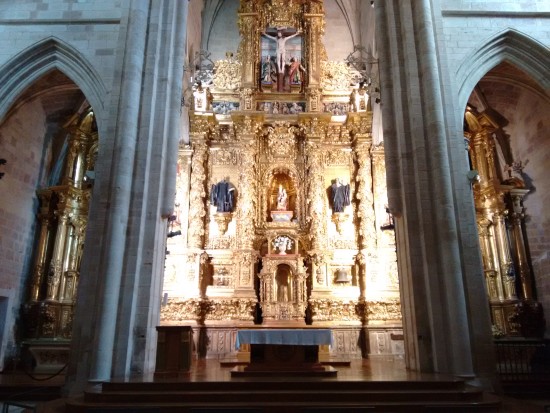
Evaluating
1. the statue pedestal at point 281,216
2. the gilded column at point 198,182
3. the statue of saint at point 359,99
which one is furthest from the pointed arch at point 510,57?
the gilded column at point 198,182

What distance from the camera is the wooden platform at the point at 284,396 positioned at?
6863mm

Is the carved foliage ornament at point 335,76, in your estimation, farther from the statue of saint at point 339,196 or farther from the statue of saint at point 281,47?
the statue of saint at point 339,196

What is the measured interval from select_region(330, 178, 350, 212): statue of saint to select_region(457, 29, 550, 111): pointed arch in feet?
23.9

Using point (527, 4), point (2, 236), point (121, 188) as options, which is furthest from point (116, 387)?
point (527, 4)

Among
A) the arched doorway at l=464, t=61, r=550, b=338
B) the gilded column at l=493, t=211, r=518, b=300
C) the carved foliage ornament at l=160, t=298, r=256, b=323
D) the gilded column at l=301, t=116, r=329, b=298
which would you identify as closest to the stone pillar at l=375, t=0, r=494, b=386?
the arched doorway at l=464, t=61, r=550, b=338

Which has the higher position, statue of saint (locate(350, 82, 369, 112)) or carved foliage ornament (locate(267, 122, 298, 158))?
statue of saint (locate(350, 82, 369, 112))

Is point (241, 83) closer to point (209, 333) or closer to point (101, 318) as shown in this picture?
point (209, 333)

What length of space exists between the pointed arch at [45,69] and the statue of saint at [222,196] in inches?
289

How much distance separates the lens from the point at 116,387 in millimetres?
7660

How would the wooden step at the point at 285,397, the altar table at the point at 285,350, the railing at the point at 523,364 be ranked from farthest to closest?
1. the railing at the point at 523,364
2. the altar table at the point at 285,350
3. the wooden step at the point at 285,397

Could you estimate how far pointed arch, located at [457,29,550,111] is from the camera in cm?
1123

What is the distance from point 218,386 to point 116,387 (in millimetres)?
1655

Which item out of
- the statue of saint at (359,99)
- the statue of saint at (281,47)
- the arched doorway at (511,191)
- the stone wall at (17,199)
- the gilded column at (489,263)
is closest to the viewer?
the stone wall at (17,199)

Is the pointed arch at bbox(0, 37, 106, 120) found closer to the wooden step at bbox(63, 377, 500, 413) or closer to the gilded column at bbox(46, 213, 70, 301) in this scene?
the gilded column at bbox(46, 213, 70, 301)
